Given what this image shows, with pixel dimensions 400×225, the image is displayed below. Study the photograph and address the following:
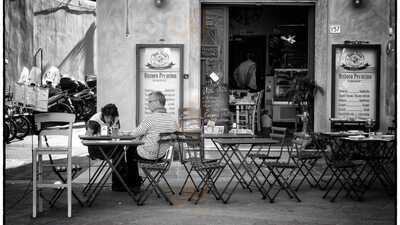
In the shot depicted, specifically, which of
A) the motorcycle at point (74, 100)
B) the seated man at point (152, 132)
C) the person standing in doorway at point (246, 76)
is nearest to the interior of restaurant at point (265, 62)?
the person standing in doorway at point (246, 76)

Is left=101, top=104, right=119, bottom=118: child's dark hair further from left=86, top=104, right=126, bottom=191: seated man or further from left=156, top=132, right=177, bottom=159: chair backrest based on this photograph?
left=156, top=132, right=177, bottom=159: chair backrest

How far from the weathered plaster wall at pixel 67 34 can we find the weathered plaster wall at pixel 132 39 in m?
10.0

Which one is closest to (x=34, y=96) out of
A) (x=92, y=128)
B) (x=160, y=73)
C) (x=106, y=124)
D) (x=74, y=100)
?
(x=160, y=73)

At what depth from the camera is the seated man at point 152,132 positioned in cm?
770

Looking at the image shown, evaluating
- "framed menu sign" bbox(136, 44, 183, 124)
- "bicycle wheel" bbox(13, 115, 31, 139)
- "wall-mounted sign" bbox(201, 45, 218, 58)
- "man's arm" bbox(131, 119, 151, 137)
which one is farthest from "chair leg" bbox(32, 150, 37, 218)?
"bicycle wheel" bbox(13, 115, 31, 139)

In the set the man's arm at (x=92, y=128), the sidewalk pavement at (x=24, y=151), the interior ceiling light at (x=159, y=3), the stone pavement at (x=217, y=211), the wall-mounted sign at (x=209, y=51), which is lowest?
the stone pavement at (x=217, y=211)

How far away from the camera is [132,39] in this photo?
37.4 feet

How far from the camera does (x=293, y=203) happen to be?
7375 millimetres

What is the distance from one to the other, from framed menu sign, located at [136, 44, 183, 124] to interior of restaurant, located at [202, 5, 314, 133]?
1.08 metres

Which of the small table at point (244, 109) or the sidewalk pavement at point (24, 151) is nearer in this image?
the sidewalk pavement at point (24, 151)

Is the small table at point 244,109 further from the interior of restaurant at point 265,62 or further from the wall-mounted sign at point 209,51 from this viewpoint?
the wall-mounted sign at point 209,51

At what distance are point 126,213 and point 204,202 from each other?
1.03m

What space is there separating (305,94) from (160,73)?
100.0 inches

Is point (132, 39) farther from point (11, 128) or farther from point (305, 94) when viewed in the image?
point (11, 128)
